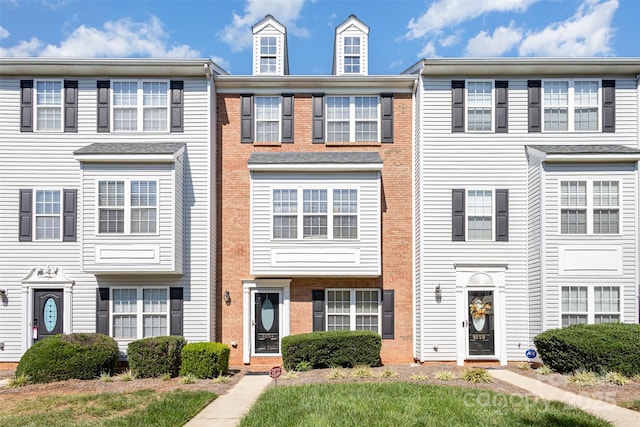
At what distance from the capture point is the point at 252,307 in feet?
57.1

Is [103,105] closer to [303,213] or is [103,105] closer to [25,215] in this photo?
[25,215]

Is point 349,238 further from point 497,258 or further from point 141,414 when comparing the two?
point 141,414

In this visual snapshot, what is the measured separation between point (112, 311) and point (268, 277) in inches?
187

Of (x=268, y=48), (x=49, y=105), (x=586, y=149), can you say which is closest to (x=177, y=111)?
(x=268, y=48)

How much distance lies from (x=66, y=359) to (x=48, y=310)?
3.37 metres

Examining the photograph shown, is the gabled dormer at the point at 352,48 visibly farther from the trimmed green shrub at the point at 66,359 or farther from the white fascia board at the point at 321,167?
the trimmed green shrub at the point at 66,359

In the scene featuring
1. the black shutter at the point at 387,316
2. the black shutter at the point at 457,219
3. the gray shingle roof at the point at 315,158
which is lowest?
the black shutter at the point at 387,316

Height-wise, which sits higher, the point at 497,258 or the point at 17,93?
the point at 17,93

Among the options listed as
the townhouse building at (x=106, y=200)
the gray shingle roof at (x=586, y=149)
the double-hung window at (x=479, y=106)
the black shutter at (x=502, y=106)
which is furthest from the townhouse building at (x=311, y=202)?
the gray shingle roof at (x=586, y=149)

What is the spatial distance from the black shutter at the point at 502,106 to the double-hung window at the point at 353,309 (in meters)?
6.31

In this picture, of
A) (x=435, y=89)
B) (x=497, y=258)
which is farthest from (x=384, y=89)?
(x=497, y=258)

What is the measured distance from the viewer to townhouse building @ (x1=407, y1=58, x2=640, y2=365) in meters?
16.0

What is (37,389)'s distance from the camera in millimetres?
13008

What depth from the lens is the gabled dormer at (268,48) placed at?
60.3 ft
